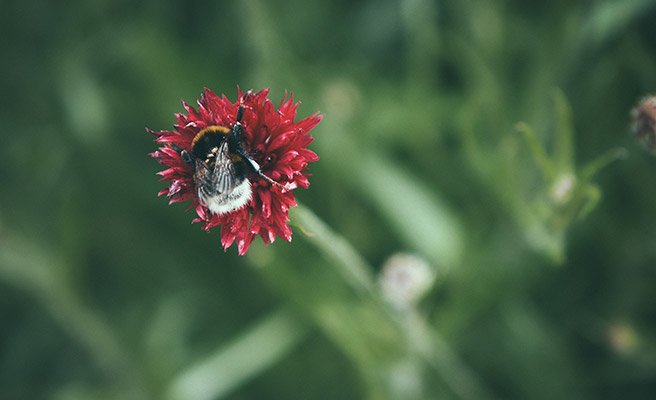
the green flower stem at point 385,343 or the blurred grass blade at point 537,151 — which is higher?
the green flower stem at point 385,343

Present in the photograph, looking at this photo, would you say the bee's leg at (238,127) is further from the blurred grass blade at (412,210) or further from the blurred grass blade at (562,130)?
the blurred grass blade at (412,210)

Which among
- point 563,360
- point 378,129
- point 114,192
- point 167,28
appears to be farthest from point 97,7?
point 563,360

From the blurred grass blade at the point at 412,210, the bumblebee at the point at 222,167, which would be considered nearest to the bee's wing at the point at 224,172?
the bumblebee at the point at 222,167

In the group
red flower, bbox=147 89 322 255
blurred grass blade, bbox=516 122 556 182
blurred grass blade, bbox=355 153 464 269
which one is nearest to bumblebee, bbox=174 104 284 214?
red flower, bbox=147 89 322 255

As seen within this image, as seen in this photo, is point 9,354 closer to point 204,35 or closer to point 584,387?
point 204,35

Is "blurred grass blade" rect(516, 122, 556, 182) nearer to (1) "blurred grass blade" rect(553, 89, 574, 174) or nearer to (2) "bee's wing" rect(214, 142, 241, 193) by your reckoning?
(1) "blurred grass blade" rect(553, 89, 574, 174)
